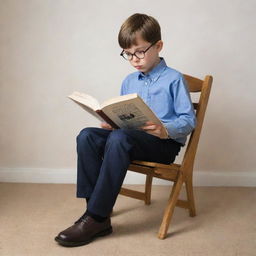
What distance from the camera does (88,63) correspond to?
6.59 feet

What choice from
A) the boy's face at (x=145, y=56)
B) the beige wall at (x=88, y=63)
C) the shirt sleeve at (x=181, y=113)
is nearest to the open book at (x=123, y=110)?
the shirt sleeve at (x=181, y=113)

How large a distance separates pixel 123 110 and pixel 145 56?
0.29m

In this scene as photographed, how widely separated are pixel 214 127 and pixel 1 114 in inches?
43.5

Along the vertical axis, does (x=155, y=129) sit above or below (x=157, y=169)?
above

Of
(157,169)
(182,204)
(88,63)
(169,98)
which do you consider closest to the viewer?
(157,169)

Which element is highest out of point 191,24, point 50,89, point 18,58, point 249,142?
point 191,24

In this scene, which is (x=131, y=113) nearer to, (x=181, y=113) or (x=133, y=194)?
(x=181, y=113)

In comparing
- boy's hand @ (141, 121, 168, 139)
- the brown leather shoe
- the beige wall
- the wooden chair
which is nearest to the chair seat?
the wooden chair

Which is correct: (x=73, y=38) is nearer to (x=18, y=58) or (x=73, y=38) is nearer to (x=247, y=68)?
(x=18, y=58)

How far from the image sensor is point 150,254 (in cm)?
125

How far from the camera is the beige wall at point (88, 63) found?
197 cm

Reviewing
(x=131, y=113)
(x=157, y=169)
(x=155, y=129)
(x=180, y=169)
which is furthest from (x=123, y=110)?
(x=180, y=169)

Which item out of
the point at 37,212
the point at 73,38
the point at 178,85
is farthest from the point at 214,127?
the point at 37,212

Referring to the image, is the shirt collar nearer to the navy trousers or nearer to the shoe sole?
the navy trousers
